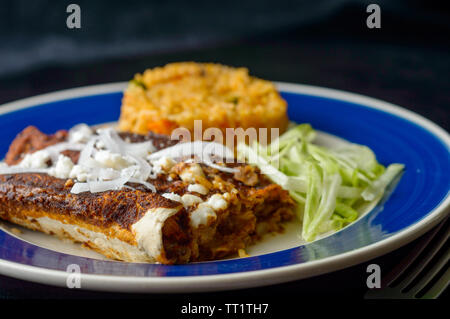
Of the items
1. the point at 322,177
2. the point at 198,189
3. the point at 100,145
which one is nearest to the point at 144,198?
the point at 198,189

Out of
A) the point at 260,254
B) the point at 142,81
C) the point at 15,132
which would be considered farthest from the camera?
the point at 142,81

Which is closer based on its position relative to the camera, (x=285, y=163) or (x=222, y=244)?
(x=222, y=244)

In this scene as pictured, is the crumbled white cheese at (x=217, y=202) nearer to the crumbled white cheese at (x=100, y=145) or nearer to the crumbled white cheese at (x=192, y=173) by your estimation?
the crumbled white cheese at (x=192, y=173)

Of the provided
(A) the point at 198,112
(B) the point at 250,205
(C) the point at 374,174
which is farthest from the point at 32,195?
(C) the point at 374,174

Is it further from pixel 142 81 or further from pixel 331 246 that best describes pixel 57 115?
pixel 331 246

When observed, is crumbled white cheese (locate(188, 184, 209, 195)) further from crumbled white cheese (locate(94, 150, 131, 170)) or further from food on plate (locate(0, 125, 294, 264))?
crumbled white cheese (locate(94, 150, 131, 170))

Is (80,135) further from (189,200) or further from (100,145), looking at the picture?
(189,200)
